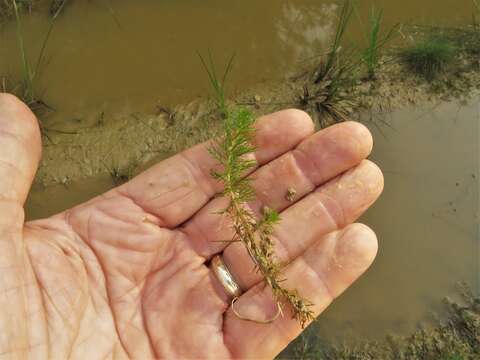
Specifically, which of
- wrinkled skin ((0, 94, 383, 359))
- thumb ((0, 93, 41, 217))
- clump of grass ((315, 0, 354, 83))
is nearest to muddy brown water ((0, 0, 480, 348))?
clump of grass ((315, 0, 354, 83))

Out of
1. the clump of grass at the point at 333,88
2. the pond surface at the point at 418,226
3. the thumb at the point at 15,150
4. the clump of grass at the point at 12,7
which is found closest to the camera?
the thumb at the point at 15,150

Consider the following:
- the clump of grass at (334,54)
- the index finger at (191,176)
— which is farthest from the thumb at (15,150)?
the clump of grass at (334,54)

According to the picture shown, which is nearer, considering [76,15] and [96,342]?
[96,342]

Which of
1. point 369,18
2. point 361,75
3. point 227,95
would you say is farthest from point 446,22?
point 227,95

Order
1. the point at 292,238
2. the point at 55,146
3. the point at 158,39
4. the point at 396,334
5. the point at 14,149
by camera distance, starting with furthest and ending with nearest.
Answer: the point at 158,39
the point at 55,146
the point at 396,334
the point at 292,238
the point at 14,149

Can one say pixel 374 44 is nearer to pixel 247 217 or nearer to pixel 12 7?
pixel 247 217

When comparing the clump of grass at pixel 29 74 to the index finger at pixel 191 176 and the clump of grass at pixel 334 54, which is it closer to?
the index finger at pixel 191 176

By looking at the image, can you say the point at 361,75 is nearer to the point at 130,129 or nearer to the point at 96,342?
the point at 130,129
